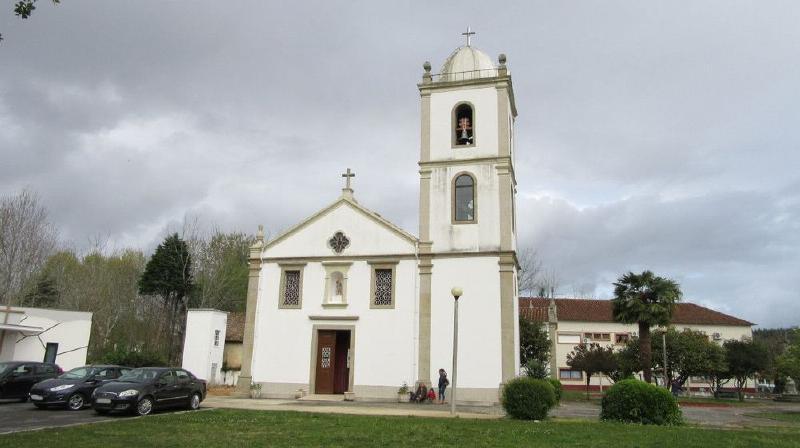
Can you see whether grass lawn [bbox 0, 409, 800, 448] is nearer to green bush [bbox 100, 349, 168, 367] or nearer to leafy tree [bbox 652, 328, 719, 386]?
green bush [bbox 100, 349, 168, 367]

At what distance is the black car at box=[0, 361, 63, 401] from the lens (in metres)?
19.5

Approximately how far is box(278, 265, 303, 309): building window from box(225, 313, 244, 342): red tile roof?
11345 millimetres

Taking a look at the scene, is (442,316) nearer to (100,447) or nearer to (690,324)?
(100,447)

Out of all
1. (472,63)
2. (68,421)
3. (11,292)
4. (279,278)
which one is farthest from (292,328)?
(11,292)

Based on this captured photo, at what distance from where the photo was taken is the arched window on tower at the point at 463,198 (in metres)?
25.5

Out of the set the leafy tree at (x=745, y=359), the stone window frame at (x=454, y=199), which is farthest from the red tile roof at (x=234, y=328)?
the leafy tree at (x=745, y=359)

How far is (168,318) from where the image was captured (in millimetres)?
41188

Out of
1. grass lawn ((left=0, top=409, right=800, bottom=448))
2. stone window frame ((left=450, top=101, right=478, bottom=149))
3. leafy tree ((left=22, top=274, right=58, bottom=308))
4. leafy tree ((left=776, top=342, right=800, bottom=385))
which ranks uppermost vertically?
stone window frame ((left=450, top=101, right=478, bottom=149))

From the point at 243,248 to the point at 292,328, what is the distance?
26303 mm

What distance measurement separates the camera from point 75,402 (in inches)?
707

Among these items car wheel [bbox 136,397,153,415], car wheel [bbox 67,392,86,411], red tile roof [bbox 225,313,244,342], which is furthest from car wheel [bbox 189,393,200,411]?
red tile roof [bbox 225,313,244,342]

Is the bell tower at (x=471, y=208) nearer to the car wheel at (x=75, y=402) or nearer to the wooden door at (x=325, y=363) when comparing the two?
the wooden door at (x=325, y=363)

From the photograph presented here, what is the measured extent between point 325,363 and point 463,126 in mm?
11874

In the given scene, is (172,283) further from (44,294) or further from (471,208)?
(471,208)
